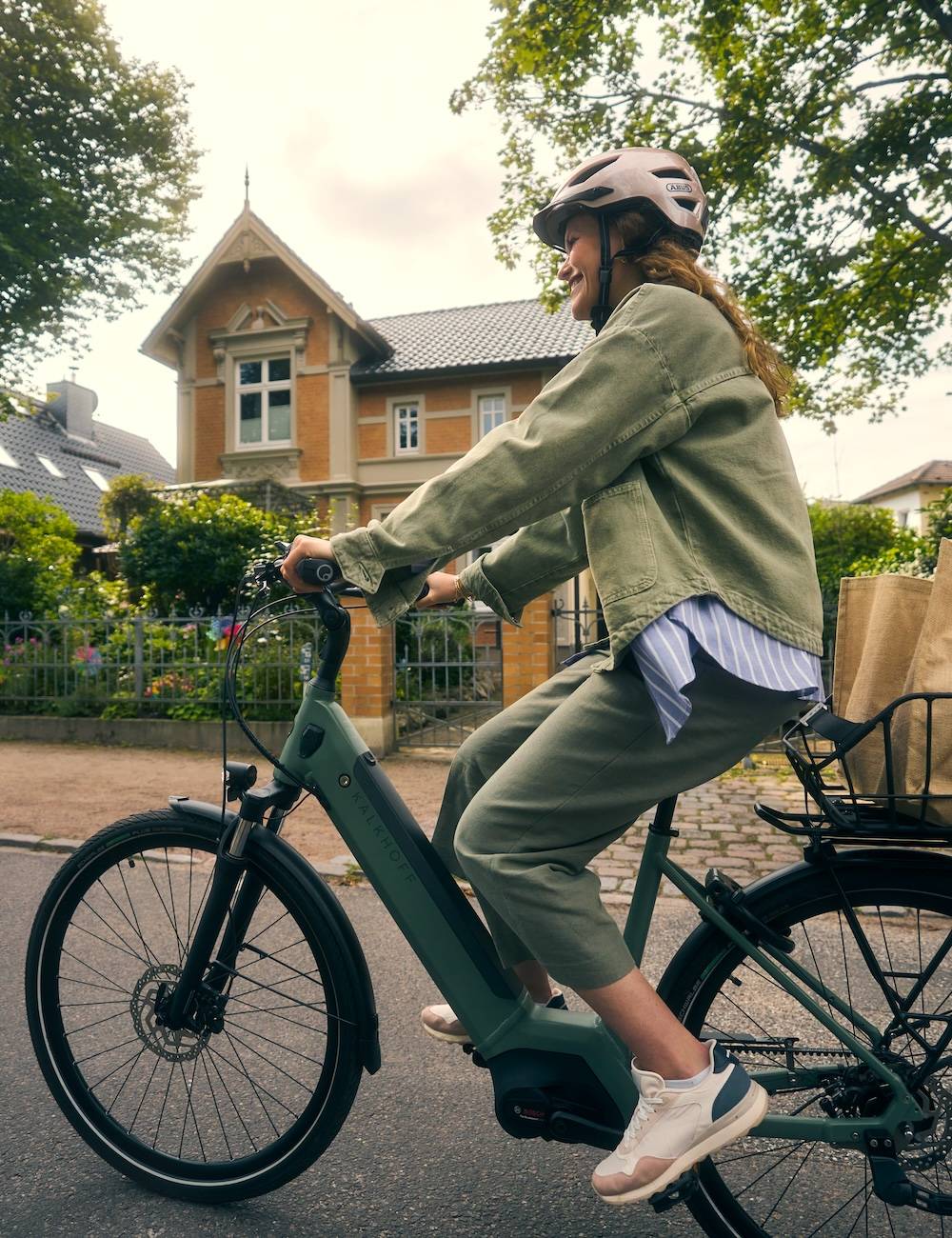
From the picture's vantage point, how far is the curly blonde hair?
1.75 m

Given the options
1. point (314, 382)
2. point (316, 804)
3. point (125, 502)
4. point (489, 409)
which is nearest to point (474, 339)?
point (489, 409)

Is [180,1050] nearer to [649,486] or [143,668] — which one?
[649,486]

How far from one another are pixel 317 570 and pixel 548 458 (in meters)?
0.49

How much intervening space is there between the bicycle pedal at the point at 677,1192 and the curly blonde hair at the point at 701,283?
4.71ft

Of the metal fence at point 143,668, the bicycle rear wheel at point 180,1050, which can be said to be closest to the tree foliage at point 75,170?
the metal fence at point 143,668

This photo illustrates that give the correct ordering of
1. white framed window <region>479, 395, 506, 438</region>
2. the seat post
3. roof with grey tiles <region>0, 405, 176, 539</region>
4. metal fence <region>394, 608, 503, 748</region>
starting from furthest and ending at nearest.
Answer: roof with grey tiles <region>0, 405, 176, 539</region>, white framed window <region>479, 395, 506, 438</region>, metal fence <region>394, 608, 503, 748</region>, the seat post

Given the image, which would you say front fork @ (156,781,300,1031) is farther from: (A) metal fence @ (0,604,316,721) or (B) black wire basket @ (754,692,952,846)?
(A) metal fence @ (0,604,316,721)

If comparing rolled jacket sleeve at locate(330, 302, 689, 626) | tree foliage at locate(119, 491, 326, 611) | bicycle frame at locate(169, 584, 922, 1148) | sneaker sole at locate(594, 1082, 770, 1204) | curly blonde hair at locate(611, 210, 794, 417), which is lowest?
sneaker sole at locate(594, 1082, 770, 1204)

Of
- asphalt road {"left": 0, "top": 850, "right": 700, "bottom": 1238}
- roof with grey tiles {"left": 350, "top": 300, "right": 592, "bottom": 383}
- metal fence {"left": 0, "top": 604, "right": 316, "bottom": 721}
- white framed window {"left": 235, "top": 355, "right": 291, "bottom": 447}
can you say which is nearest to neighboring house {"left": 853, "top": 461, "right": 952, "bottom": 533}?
roof with grey tiles {"left": 350, "top": 300, "right": 592, "bottom": 383}

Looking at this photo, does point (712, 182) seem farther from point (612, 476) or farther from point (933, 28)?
point (612, 476)

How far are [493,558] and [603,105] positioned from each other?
526 inches

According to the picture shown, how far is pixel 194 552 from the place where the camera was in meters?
13.0

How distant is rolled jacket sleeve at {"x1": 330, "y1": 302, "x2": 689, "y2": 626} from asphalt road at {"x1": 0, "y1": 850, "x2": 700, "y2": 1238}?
142 cm

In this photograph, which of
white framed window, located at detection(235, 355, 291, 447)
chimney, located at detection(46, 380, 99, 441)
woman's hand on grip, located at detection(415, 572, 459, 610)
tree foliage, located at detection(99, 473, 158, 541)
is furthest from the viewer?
chimney, located at detection(46, 380, 99, 441)
